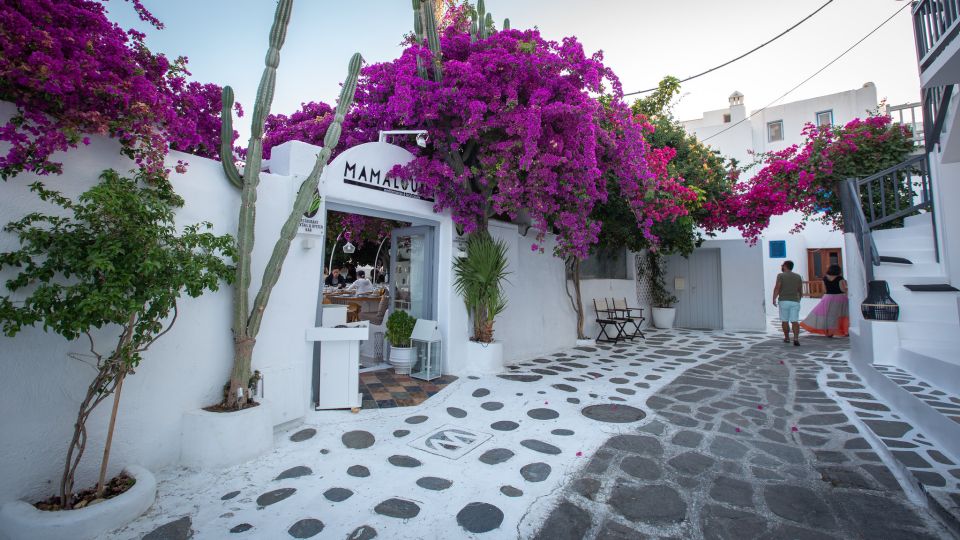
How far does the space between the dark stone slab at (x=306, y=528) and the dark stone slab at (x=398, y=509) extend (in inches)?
13.3

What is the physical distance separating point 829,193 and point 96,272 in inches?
413

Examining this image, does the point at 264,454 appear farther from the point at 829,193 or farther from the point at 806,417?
the point at 829,193

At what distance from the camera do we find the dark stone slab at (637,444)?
3496mm

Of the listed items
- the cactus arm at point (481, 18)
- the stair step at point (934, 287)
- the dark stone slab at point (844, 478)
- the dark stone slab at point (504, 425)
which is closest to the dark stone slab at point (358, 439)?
the dark stone slab at point (504, 425)

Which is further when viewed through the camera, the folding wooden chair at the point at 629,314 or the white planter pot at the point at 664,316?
the white planter pot at the point at 664,316

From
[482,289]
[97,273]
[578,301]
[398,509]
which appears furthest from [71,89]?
[578,301]

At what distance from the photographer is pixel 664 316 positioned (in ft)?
39.1

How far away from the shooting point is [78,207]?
7.87 feet

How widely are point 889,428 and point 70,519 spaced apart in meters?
6.09

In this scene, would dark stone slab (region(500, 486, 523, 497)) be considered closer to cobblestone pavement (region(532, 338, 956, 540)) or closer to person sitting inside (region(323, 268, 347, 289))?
cobblestone pavement (region(532, 338, 956, 540))

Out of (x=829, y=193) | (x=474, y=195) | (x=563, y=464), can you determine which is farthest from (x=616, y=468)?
(x=829, y=193)

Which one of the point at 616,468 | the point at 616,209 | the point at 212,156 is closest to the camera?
the point at 616,468

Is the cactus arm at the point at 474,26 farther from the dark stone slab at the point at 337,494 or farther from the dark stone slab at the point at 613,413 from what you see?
the dark stone slab at the point at 337,494

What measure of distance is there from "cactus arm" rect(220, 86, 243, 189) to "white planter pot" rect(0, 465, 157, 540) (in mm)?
2311
